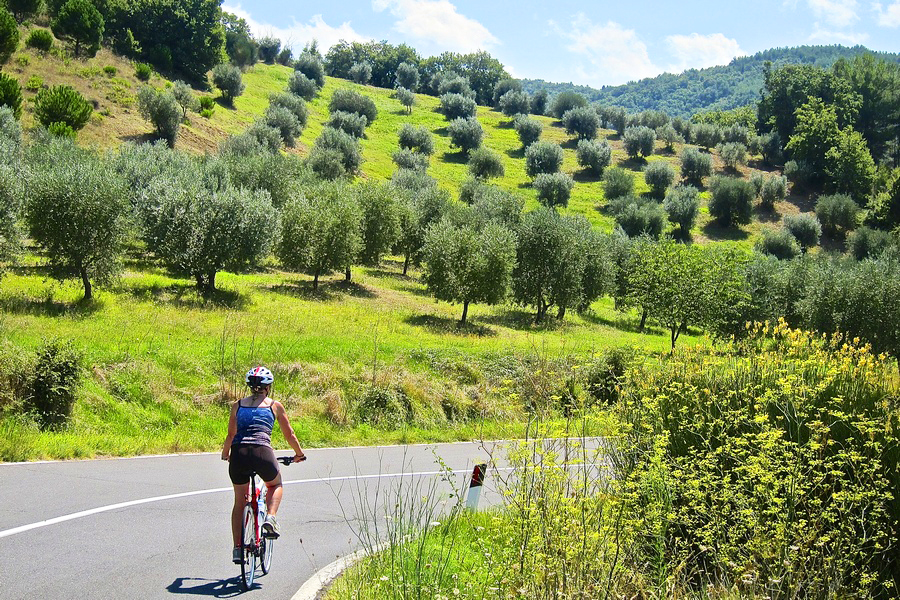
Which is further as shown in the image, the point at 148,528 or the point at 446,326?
the point at 446,326

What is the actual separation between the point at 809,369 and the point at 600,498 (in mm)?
3453

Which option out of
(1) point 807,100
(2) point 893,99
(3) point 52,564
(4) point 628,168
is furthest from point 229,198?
(2) point 893,99

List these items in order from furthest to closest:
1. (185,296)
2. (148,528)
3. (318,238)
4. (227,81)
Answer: (227,81), (318,238), (185,296), (148,528)

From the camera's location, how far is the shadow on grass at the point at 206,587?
Result: 6.38 m

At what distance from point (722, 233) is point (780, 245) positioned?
266 inches

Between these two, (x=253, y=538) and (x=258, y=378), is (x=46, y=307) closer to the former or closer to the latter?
(x=258, y=378)

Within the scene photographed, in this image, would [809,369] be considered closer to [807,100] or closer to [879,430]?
[879,430]

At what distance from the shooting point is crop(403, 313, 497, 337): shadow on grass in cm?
3033

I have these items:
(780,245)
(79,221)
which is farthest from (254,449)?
(780,245)

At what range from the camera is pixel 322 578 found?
21.9 feet

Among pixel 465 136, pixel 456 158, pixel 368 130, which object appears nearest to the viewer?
pixel 456 158

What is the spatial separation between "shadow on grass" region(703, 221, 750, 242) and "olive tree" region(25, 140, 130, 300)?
64785 mm

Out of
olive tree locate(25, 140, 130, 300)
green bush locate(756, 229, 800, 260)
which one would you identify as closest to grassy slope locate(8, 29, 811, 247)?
green bush locate(756, 229, 800, 260)

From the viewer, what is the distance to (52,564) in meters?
6.65
